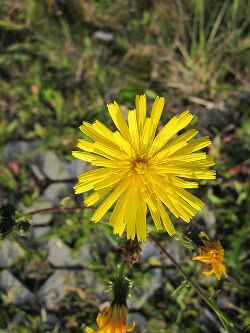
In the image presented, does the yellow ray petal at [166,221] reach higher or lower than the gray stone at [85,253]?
lower

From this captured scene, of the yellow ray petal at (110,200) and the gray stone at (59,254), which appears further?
the gray stone at (59,254)

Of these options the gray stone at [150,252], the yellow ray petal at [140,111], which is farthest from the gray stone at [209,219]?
the yellow ray petal at [140,111]

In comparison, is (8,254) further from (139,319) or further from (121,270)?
(121,270)

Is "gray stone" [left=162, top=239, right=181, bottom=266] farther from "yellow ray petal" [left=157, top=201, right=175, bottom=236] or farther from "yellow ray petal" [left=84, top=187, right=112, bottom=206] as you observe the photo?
"yellow ray petal" [left=84, top=187, right=112, bottom=206]

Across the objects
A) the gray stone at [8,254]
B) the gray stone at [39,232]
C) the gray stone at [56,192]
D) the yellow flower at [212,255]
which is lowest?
the yellow flower at [212,255]

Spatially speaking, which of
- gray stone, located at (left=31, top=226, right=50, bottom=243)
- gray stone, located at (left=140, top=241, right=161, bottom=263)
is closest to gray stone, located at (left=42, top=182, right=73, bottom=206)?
gray stone, located at (left=31, top=226, right=50, bottom=243)

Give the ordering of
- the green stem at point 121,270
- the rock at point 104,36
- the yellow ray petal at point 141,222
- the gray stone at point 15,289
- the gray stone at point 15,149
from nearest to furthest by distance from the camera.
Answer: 1. the yellow ray petal at point 141,222
2. the green stem at point 121,270
3. the gray stone at point 15,289
4. the gray stone at point 15,149
5. the rock at point 104,36

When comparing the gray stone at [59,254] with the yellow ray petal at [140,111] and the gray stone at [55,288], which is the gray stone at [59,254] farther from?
the yellow ray petal at [140,111]
